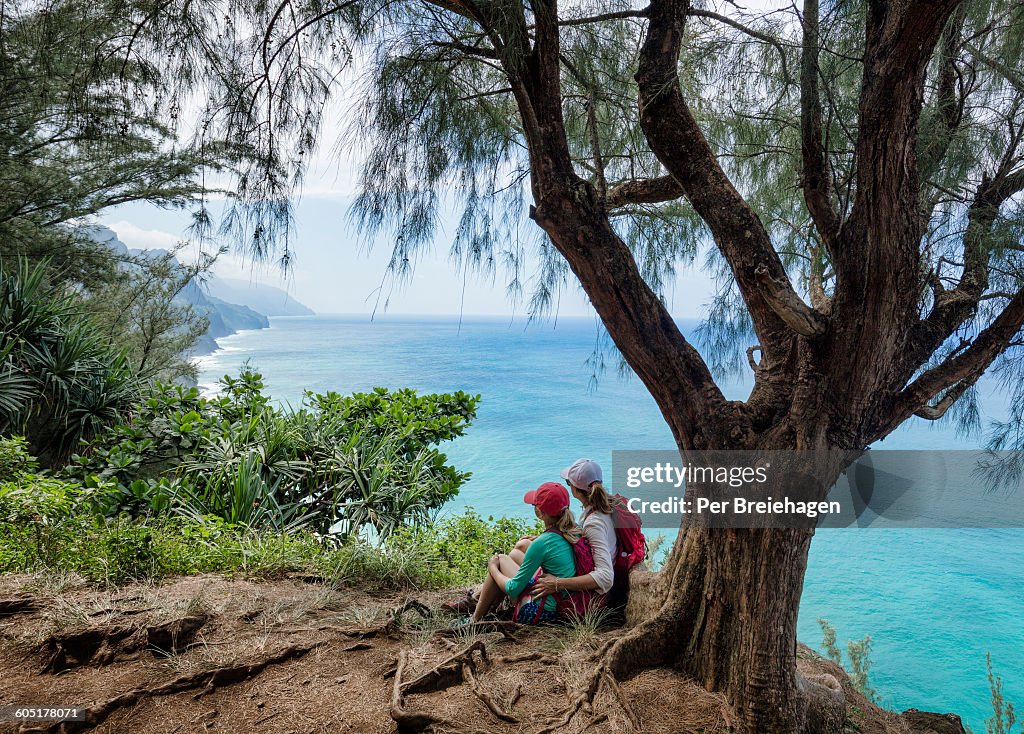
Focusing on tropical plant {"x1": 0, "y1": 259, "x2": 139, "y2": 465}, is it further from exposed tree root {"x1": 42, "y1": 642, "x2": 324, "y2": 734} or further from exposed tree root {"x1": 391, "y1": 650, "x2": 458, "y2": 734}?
exposed tree root {"x1": 391, "y1": 650, "x2": 458, "y2": 734}

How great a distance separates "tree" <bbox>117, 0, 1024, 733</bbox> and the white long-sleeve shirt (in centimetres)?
27

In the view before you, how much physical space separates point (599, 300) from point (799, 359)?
78 centimetres

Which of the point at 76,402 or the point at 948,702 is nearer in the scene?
the point at 76,402

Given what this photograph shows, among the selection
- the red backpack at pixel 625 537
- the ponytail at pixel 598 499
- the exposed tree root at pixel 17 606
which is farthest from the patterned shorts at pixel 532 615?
the exposed tree root at pixel 17 606

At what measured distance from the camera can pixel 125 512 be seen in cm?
406

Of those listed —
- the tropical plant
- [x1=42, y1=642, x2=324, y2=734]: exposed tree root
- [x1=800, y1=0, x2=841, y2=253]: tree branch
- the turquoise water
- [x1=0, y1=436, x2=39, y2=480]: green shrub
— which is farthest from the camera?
the turquoise water

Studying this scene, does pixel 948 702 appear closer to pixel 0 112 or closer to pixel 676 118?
pixel 676 118

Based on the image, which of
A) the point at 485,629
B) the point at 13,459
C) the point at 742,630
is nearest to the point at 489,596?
the point at 485,629

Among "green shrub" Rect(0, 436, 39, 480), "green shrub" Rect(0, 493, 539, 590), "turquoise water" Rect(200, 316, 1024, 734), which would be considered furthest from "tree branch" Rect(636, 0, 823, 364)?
"green shrub" Rect(0, 436, 39, 480)

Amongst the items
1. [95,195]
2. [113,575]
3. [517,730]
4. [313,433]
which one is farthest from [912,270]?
[95,195]

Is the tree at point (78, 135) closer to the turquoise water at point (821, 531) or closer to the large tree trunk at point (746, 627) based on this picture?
the turquoise water at point (821, 531)

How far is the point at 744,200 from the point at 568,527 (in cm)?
162

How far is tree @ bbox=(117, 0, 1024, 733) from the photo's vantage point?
224 cm

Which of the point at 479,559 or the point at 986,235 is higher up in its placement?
the point at 986,235
